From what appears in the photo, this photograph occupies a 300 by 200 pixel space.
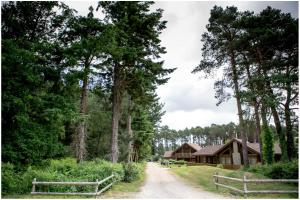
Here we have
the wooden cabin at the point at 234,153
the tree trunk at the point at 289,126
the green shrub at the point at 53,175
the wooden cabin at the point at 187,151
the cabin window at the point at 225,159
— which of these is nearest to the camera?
the green shrub at the point at 53,175

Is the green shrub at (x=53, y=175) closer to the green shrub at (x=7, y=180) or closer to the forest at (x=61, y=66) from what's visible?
the green shrub at (x=7, y=180)

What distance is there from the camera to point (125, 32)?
19.1 m

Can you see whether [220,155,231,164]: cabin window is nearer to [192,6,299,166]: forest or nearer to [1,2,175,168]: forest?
[192,6,299,166]: forest

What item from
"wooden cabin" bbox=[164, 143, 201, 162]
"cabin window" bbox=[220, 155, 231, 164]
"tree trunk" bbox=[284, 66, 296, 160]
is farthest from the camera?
"wooden cabin" bbox=[164, 143, 201, 162]

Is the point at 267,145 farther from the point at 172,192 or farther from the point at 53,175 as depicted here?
the point at 53,175

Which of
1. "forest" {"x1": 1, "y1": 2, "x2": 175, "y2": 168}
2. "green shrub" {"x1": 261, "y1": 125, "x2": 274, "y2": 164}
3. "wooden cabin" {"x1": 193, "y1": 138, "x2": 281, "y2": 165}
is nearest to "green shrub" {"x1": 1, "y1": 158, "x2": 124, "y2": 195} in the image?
"forest" {"x1": 1, "y1": 2, "x2": 175, "y2": 168}

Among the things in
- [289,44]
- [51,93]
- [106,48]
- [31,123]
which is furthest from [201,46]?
[31,123]

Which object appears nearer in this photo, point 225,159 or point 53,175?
point 53,175

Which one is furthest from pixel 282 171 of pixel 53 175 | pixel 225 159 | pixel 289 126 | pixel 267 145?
pixel 225 159

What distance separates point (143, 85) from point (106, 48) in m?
5.13

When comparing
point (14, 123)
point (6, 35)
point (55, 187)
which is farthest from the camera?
point (6, 35)

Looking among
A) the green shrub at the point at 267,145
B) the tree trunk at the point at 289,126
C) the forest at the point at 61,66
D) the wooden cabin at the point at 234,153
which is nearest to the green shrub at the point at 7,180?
the forest at the point at 61,66

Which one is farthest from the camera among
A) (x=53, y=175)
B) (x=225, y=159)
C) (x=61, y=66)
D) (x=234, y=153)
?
(x=225, y=159)

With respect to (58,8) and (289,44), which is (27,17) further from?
(289,44)
